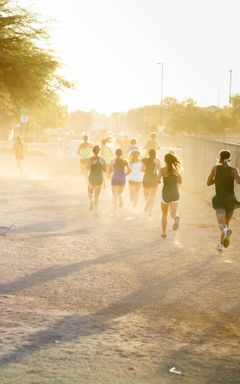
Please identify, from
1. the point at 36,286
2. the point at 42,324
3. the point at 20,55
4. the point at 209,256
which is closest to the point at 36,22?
the point at 20,55

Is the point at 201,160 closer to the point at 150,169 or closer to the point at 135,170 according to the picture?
the point at 135,170

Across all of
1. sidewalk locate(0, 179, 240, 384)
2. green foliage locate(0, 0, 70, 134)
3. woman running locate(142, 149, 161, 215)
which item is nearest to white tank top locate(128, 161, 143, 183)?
woman running locate(142, 149, 161, 215)

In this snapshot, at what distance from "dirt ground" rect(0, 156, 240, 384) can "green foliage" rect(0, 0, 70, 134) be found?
43.3 feet

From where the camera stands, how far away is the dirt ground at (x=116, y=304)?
609 centimetres

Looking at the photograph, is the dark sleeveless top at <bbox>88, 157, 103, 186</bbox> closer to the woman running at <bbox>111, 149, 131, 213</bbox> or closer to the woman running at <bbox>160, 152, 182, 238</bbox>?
the woman running at <bbox>111, 149, 131, 213</bbox>

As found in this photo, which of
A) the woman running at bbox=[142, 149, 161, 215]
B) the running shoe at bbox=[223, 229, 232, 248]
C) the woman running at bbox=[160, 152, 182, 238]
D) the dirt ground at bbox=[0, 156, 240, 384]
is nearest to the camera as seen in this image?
the dirt ground at bbox=[0, 156, 240, 384]

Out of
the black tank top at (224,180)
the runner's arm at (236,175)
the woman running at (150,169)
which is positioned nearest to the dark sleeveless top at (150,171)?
the woman running at (150,169)

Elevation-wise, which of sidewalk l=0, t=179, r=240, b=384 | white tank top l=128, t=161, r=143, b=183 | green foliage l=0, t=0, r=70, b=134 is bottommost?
sidewalk l=0, t=179, r=240, b=384

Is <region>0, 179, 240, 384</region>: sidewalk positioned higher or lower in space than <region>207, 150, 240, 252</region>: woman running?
lower

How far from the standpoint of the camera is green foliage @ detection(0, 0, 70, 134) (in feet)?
89.3

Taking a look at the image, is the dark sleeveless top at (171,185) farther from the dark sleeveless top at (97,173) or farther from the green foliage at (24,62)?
the green foliage at (24,62)

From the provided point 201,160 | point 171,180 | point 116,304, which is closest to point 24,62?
point 201,160

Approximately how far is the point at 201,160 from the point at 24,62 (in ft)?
27.2

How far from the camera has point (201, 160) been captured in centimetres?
2422
